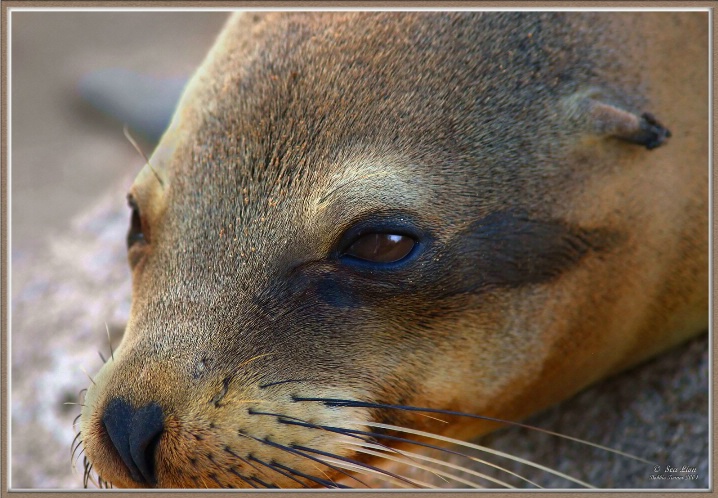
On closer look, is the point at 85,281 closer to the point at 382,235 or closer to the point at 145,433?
the point at 145,433

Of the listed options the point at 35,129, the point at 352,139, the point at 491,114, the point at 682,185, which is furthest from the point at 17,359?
the point at 682,185

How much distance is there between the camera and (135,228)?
8.23 ft

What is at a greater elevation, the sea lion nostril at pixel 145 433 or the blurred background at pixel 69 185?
the blurred background at pixel 69 185

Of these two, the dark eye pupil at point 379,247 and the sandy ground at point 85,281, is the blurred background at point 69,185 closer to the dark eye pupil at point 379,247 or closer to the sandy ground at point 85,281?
the sandy ground at point 85,281

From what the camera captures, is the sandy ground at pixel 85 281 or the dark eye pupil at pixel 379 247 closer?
the dark eye pupil at pixel 379 247

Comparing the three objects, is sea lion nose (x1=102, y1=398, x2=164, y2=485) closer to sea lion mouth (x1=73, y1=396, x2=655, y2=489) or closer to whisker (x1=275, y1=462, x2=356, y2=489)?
sea lion mouth (x1=73, y1=396, x2=655, y2=489)

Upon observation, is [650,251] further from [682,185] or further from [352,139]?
[352,139]

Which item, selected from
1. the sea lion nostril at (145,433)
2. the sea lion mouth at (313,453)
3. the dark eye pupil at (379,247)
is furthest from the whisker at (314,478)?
the dark eye pupil at (379,247)

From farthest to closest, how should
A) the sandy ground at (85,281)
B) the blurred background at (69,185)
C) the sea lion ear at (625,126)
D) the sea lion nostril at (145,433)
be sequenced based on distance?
the blurred background at (69,185) < the sandy ground at (85,281) < the sea lion ear at (625,126) < the sea lion nostril at (145,433)

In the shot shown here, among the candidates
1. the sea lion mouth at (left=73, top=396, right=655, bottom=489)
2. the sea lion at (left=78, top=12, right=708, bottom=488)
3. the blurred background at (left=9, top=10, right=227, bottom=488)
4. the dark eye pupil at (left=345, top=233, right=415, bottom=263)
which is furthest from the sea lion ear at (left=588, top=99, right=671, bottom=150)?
the blurred background at (left=9, top=10, right=227, bottom=488)

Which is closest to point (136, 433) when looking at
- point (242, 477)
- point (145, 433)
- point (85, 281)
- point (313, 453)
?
point (145, 433)

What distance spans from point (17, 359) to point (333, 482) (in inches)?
A: 78.9

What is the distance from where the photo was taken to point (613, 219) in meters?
2.39

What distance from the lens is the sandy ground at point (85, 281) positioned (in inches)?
107
